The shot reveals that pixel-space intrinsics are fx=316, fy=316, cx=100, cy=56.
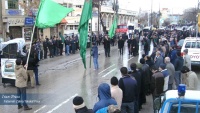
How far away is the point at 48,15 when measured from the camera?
1310 cm

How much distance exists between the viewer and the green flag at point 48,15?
42.7ft

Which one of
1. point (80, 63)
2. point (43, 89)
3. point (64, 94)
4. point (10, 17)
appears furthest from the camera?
point (10, 17)

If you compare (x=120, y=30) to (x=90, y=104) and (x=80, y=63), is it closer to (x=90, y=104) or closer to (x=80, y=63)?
(x=80, y=63)

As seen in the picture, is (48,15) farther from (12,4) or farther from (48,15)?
(12,4)

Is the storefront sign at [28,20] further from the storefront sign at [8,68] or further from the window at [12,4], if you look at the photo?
the storefront sign at [8,68]

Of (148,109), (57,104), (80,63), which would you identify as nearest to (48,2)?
(57,104)

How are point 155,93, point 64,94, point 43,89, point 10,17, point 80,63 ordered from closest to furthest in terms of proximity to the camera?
point 155,93 < point 64,94 < point 43,89 < point 80,63 < point 10,17

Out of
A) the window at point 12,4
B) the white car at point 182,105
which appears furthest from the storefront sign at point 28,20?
the white car at point 182,105

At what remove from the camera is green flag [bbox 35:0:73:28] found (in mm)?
13016

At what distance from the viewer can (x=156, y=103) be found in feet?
20.2

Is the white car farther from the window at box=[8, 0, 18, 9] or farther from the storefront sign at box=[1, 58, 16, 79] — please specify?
the window at box=[8, 0, 18, 9]

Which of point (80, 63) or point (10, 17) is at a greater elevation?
point (10, 17)

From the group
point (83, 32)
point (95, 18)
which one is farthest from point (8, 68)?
point (95, 18)

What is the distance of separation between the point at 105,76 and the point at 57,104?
17.7 feet
